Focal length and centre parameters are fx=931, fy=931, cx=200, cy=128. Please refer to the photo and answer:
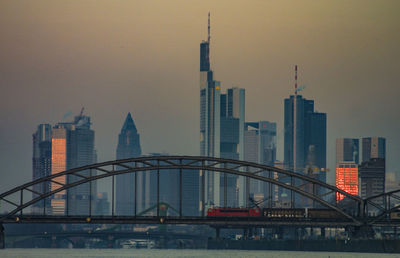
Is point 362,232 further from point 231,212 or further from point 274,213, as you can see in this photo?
point 231,212

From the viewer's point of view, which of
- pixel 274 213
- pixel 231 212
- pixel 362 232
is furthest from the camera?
pixel 274 213

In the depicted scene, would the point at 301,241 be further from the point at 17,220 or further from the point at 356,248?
the point at 17,220

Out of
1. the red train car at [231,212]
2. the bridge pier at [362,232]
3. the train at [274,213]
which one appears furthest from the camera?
the train at [274,213]

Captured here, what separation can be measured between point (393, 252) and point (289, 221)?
78.9ft

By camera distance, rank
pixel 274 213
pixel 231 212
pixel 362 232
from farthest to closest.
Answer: pixel 274 213 < pixel 231 212 < pixel 362 232

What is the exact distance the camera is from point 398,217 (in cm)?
17875

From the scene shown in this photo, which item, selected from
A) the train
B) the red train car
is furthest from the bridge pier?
the red train car

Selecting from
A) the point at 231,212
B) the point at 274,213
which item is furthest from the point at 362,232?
the point at 231,212

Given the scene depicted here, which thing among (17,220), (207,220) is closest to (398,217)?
(207,220)

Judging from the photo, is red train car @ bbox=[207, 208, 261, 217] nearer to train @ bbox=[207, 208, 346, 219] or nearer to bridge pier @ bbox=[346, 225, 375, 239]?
train @ bbox=[207, 208, 346, 219]

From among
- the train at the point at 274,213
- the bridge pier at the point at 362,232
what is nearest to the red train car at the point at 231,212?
the train at the point at 274,213

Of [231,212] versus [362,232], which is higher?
[231,212]

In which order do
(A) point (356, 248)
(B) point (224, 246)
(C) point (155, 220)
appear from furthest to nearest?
(B) point (224, 246)
(A) point (356, 248)
(C) point (155, 220)

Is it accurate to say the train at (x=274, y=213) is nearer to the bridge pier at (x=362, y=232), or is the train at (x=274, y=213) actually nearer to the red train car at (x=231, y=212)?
the red train car at (x=231, y=212)
